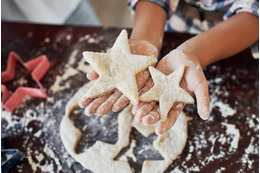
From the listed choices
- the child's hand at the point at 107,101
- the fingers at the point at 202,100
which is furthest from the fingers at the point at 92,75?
the fingers at the point at 202,100

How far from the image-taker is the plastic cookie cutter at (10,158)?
3.32 feet

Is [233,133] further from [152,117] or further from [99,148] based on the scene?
[99,148]

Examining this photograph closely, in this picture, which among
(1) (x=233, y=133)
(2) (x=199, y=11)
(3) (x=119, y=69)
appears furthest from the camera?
(2) (x=199, y=11)

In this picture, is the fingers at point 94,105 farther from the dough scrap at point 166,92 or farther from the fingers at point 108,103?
the dough scrap at point 166,92

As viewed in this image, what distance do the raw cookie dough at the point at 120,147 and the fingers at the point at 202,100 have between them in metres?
0.21

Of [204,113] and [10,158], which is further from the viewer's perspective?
[10,158]

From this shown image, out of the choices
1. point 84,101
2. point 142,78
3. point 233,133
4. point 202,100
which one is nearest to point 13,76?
point 84,101

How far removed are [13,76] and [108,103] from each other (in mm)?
589

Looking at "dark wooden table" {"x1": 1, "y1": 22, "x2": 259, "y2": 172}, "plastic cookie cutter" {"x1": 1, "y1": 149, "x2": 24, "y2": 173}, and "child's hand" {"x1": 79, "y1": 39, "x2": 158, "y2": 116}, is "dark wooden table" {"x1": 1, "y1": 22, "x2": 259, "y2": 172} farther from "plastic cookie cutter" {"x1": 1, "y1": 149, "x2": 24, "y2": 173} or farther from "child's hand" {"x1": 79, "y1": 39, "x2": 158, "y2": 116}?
"child's hand" {"x1": 79, "y1": 39, "x2": 158, "y2": 116}

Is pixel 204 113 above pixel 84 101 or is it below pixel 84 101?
below

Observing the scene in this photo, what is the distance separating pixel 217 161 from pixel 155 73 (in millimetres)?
396

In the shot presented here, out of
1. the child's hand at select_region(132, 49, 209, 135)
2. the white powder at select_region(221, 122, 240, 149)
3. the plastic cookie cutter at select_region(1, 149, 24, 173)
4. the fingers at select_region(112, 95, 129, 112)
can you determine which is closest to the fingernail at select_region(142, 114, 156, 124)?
the child's hand at select_region(132, 49, 209, 135)

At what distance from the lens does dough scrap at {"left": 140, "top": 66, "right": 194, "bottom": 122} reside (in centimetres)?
91

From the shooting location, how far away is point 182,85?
99 centimetres
